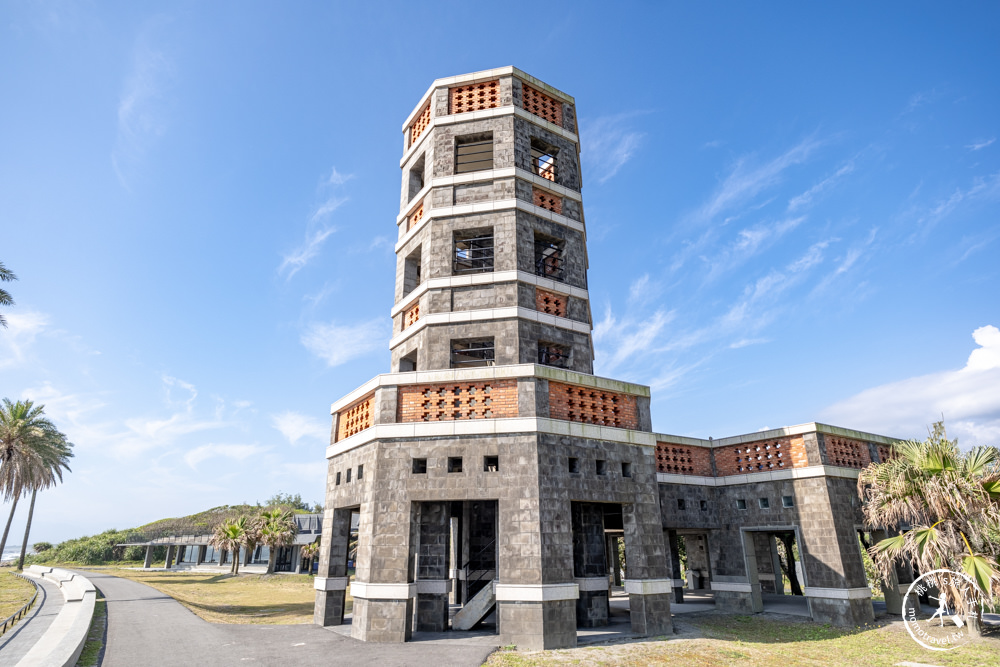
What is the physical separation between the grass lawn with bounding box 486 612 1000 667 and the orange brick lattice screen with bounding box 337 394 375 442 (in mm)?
8469

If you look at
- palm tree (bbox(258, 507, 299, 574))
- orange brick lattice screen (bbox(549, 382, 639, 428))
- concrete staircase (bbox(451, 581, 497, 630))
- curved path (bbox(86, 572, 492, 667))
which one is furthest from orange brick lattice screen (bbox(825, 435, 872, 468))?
palm tree (bbox(258, 507, 299, 574))

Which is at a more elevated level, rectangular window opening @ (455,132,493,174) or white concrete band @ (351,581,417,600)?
rectangular window opening @ (455,132,493,174)

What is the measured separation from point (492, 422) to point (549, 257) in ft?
31.4

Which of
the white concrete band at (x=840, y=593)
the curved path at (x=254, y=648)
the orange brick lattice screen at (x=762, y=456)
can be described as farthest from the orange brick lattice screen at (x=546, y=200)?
the white concrete band at (x=840, y=593)

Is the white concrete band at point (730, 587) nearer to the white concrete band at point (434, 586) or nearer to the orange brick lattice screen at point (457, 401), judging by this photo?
the white concrete band at point (434, 586)

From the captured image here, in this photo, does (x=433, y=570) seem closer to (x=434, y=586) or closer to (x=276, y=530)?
(x=434, y=586)

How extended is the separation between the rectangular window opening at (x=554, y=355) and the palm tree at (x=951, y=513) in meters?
11.6

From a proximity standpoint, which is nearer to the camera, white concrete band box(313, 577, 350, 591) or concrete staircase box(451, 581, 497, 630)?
concrete staircase box(451, 581, 497, 630)

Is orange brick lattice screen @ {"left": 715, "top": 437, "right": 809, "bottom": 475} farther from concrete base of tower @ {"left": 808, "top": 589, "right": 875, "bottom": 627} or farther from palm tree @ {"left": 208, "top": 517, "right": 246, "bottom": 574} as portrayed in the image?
palm tree @ {"left": 208, "top": 517, "right": 246, "bottom": 574}

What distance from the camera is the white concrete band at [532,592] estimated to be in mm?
15391

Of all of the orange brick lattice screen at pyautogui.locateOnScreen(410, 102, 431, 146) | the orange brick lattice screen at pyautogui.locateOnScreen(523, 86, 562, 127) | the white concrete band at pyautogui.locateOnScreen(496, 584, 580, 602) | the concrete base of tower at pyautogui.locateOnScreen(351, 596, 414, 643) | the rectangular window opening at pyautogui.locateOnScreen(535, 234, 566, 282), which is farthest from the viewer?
the orange brick lattice screen at pyautogui.locateOnScreen(410, 102, 431, 146)

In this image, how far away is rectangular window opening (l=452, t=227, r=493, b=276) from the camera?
75.9ft

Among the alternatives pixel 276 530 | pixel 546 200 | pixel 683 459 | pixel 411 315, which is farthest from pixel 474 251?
pixel 276 530

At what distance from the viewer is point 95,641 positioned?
54.4 feet
